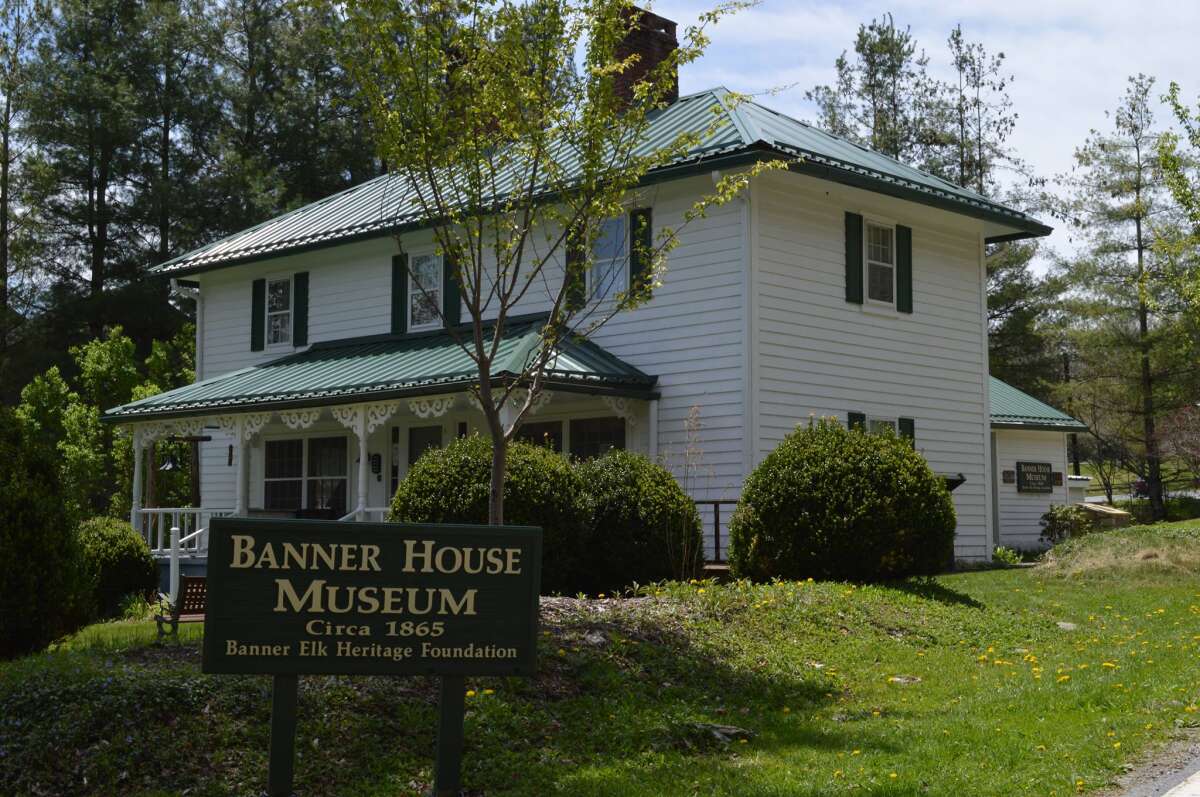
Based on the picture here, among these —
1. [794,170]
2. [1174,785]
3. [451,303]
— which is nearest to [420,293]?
[451,303]

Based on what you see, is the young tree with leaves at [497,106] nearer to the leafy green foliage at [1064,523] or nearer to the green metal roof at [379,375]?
the green metal roof at [379,375]

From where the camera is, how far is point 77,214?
40.4m

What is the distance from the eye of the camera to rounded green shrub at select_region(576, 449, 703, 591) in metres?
14.4

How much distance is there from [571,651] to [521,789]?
2.51 metres

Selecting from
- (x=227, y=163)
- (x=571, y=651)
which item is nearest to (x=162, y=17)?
(x=227, y=163)

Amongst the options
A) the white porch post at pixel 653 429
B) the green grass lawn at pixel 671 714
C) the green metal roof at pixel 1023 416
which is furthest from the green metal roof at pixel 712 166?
the green grass lawn at pixel 671 714

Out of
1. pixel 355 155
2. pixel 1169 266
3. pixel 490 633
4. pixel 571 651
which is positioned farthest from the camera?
pixel 355 155

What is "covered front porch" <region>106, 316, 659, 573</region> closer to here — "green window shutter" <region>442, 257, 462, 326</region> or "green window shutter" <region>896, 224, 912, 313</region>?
"green window shutter" <region>442, 257, 462, 326</region>

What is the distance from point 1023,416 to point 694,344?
36.5ft

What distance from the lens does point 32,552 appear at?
9070 mm

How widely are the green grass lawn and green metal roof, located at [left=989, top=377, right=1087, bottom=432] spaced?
A: 1493 cm

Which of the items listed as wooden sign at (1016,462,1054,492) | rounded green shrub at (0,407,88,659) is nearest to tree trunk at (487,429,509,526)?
rounded green shrub at (0,407,88,659)

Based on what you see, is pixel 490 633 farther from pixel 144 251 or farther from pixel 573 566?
pixel 144 251

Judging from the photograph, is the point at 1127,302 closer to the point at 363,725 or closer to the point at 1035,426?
the point at 1035,426
